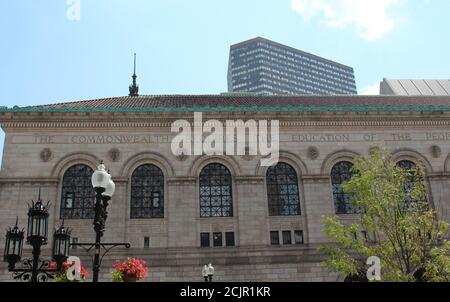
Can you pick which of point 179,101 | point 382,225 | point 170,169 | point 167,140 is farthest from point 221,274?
point 179,101

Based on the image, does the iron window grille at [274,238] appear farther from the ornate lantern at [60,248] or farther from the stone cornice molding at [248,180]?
the ornate lantern at [60,248]

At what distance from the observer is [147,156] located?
29.5m

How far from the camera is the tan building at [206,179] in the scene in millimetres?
27797

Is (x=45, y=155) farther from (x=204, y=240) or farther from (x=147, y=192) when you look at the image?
(x=204, y=240)

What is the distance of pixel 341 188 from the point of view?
2964 cm

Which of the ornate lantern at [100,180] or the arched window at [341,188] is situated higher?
the arched window at [341,188]

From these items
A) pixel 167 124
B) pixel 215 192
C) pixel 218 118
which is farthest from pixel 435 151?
pixel 167 124

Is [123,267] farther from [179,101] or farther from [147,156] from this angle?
[179,101]

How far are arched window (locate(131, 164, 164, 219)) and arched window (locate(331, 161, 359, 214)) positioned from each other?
10.9 meters

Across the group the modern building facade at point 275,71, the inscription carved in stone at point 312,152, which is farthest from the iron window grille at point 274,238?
the modern building facade at point 275,71

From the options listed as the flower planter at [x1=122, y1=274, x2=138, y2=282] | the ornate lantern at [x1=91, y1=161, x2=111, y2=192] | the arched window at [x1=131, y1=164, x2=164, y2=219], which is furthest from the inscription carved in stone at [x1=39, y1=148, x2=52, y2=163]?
the flower planter at [x1=122, y1=274, x2=138, y2=282]

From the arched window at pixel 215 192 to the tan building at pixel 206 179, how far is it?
0.21ft

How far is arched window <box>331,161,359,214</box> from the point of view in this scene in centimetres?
2934

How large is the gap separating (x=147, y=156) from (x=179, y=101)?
6.51 meters
